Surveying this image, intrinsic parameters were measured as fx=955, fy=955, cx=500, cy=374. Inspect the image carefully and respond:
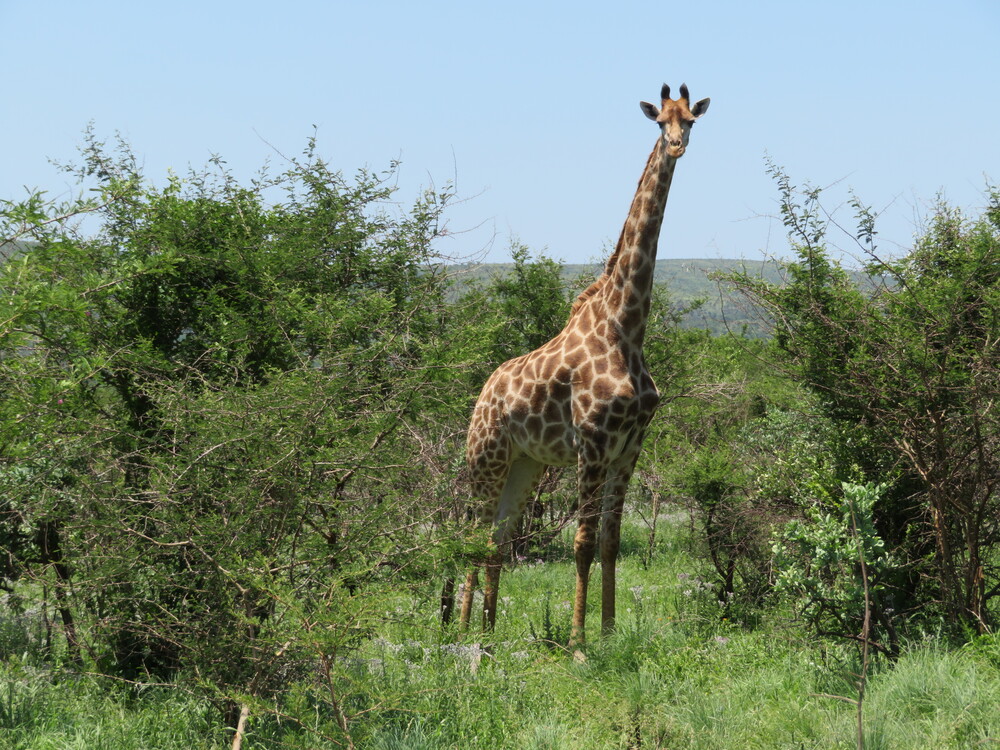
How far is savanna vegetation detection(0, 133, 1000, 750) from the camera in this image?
5410 mm

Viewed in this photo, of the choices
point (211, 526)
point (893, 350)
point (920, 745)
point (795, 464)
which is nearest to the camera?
point (920, 745)

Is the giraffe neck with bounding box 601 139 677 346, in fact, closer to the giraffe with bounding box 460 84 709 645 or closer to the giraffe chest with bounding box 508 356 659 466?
the giraffe with bounding box 460 84 709 645

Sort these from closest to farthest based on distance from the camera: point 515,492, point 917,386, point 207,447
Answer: point 207,447
point 917,386
point 515,492

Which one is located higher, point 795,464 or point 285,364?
point 285,364

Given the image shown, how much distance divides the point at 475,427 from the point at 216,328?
244 cm

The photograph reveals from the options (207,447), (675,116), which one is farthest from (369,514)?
(675,116)

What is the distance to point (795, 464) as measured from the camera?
26.5 ft

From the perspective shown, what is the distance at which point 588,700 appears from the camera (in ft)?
20.2

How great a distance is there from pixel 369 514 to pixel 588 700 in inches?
75.7

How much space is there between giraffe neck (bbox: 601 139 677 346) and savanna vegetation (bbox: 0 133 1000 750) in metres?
0.91

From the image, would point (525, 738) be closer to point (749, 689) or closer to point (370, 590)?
point (370, 590)

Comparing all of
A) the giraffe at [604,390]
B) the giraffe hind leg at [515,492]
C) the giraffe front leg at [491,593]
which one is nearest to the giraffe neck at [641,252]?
the giraffe at [604,390]

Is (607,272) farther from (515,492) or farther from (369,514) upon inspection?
(369,514)

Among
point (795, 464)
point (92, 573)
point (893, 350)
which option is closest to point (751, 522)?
point (795, 464)
